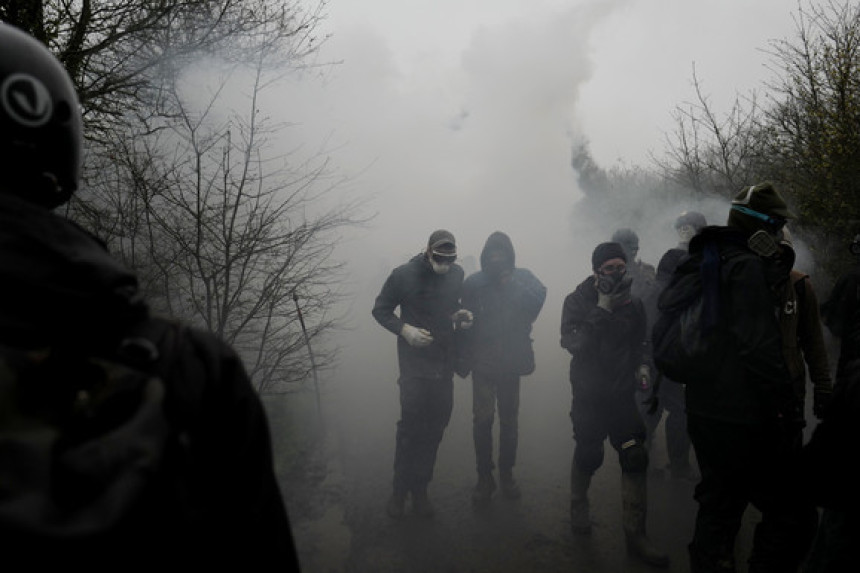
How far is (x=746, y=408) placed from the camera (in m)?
2.53

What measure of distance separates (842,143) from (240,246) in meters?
7.49

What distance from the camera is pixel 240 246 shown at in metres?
4.04

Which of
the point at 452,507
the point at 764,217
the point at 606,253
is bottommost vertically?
the point at 452,507

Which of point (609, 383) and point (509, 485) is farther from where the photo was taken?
point (509, 485)

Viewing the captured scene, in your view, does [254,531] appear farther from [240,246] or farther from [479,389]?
[479,389]

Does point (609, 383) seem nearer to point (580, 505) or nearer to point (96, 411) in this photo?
point (580, 505)

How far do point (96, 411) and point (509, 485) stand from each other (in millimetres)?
4229

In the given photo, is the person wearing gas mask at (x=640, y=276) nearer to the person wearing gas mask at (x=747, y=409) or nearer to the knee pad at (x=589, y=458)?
the knee pad at (x=589, y=458)

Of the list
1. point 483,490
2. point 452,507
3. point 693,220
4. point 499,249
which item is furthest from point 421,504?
point 693,220

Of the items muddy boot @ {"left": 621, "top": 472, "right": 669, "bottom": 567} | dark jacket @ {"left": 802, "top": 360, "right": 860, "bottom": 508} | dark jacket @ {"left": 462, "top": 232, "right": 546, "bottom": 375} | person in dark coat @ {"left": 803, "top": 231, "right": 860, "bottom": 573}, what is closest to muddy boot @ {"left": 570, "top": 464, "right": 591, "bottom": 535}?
muddy boot @ {"left": 621, "top": 472, "right": 669, "bottom": 567}

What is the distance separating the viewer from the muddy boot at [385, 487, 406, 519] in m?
4.18

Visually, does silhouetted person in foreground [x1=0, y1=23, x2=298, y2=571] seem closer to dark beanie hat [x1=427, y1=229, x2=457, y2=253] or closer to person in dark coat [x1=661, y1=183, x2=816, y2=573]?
person in dark coat [x1=661, y1=183, x2=816, y2=573]

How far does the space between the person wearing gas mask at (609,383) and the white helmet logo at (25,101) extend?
3101mm

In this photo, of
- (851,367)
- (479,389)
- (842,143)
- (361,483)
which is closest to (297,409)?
(361,483)
